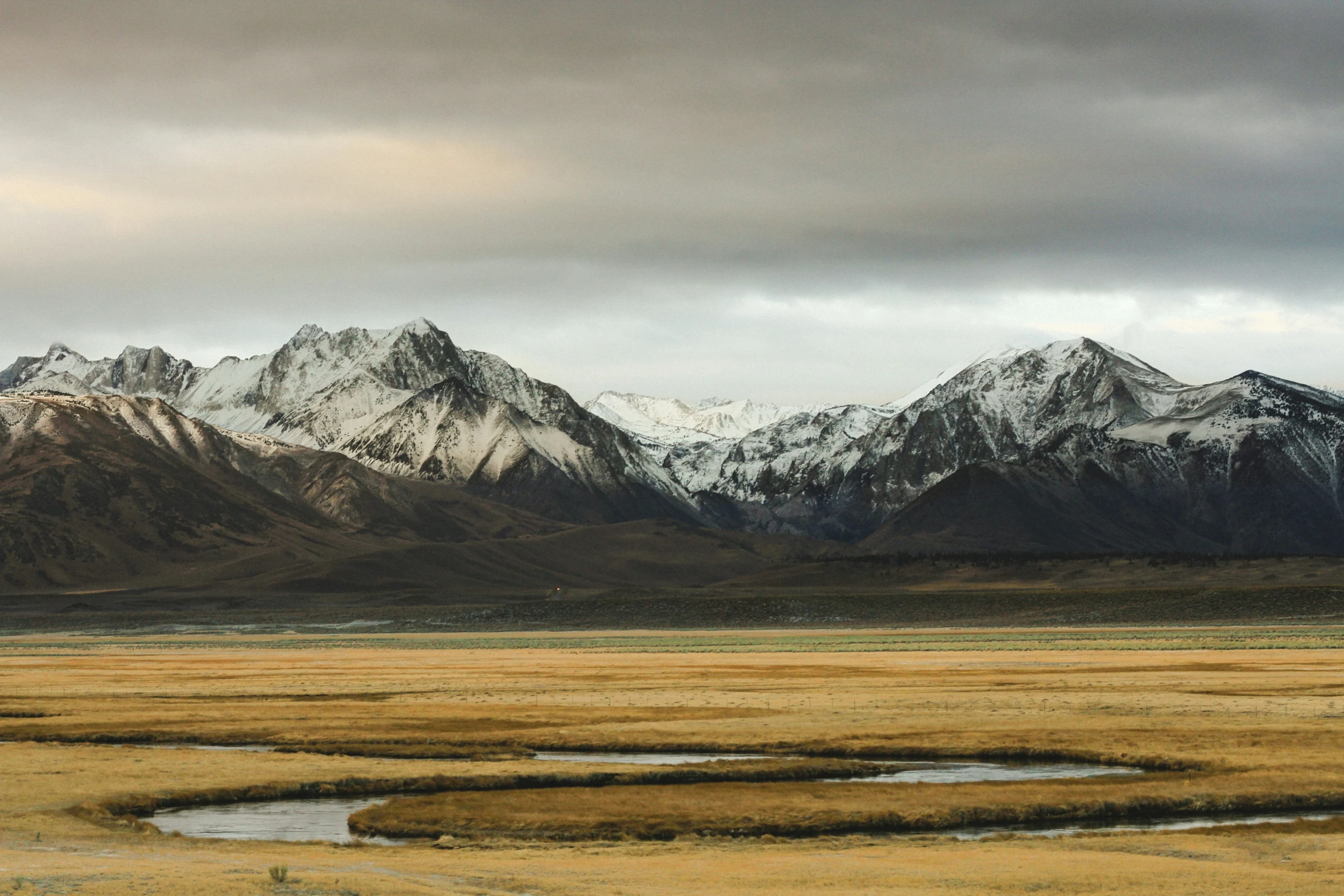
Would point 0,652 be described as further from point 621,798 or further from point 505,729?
point 621,798

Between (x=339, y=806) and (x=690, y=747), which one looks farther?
(x=690, y=747)

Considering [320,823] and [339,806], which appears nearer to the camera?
[320,823]

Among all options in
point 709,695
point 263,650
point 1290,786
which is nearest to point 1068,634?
point 263,650

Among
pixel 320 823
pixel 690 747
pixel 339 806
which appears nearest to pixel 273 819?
pixel 320 823

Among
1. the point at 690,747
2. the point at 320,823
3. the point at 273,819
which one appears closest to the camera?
the point at 320,823

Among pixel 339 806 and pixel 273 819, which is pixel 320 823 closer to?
pixel 273 819

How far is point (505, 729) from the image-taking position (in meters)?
54.3

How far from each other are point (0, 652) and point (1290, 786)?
124505 millimetres

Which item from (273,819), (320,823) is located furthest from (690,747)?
(273,819)

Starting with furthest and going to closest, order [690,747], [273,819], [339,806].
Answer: [690,747] → [339,806] → [273,819]

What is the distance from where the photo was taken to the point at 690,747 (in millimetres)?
49188

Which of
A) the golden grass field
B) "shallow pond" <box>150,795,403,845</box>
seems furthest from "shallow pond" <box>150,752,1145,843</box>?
the golden grass field

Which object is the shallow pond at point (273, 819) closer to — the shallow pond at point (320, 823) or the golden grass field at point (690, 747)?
the shallow pond at point (320, 823)

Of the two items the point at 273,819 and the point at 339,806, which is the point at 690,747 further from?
the point at 273,819
